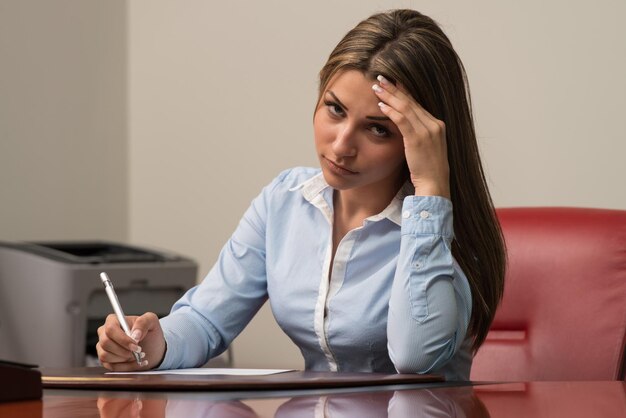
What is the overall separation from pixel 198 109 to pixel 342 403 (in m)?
2.73

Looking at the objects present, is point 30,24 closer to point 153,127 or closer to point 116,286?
point 153,127

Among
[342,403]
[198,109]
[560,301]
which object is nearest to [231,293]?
[560,301]

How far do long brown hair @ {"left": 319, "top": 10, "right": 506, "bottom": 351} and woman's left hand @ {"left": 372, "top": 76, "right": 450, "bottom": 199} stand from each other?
0.03 meters

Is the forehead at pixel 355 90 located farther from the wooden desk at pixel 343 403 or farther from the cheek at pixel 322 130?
the wooden desk at pixel 343 403

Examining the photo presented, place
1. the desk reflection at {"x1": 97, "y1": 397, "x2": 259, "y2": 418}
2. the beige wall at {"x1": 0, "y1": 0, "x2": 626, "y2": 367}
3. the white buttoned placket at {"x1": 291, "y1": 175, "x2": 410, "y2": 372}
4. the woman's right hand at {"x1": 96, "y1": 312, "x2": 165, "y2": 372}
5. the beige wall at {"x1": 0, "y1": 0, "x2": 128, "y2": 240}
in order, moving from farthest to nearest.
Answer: the beige wall at {"x1": 0, "y1": 0, "x2": 128, "y2": 240} < the beige wall at {"x1": 0, "y1": 0, "x2": 626, "y2": 367} < the white buttoned placket at {"x1": 291, "y1": 175, "x2": 410, "y2": 372} < the woman's right hand at {"x1": 96, "y1": 312, "x2": 165, "y2": 372} < the desk reflection at {"x1": 97, "y1": 397, "x2": 259, "y2": 418}

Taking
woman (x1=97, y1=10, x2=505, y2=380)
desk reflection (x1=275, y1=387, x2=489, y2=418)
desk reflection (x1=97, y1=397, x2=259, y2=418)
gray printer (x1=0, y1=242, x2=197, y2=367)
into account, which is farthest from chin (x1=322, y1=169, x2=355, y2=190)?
gray printer (x1=0, y1=242, x2=197, y2=367)

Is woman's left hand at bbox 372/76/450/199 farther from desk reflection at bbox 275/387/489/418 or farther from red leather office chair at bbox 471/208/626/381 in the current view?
desk reflection at bbox 275/387/489/418

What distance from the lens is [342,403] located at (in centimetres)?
107

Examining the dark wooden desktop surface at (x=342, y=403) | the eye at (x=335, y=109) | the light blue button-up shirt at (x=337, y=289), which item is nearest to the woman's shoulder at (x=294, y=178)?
the light blue button-up shirt at (x=337, y=289)

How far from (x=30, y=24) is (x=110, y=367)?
2.38m

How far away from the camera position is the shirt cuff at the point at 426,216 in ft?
4.93

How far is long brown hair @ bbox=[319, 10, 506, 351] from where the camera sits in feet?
5.09

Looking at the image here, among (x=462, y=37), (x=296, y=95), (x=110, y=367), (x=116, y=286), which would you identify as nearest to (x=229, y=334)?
(x=110, y=367)

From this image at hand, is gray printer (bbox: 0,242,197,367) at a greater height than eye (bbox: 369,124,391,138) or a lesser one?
lesser
